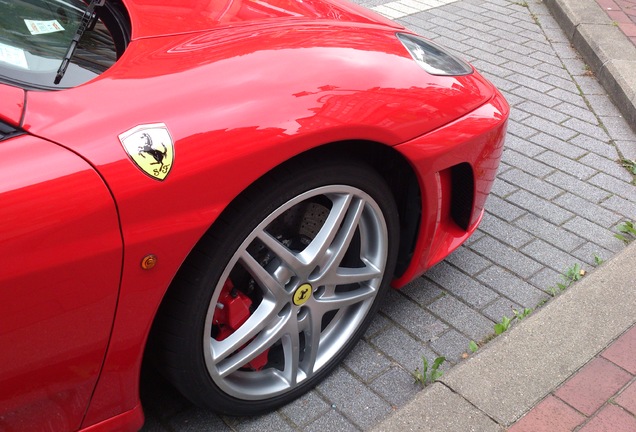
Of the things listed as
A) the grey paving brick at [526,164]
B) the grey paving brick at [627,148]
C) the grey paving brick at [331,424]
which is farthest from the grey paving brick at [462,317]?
the grey paving brick at [627,148]

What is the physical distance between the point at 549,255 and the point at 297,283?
4.93 ft

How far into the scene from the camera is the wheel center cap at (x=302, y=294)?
217cm

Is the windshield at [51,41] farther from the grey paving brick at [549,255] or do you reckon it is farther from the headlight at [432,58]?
the grey paving brick at [549,255]

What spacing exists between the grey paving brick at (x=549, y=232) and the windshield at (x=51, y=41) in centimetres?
206

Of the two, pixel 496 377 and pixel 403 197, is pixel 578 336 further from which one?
pixel 403 197

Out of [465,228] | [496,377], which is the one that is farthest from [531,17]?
[496,377]

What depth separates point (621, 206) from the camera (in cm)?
361

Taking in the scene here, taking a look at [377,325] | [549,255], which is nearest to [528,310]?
[549,255]

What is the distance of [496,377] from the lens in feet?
7.83

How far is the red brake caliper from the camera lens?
2.07m

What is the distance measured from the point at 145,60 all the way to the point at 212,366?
0.83 metres

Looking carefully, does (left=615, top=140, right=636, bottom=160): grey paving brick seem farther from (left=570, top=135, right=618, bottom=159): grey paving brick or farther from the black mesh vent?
the black mesh vent

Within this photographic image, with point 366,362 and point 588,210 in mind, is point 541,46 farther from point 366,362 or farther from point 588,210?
point 366,362

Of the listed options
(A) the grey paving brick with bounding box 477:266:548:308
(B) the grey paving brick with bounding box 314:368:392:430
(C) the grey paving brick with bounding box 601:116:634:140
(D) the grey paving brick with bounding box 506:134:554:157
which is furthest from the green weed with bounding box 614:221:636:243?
(B) the grey paving brick with bounding box 314:368:392:430
